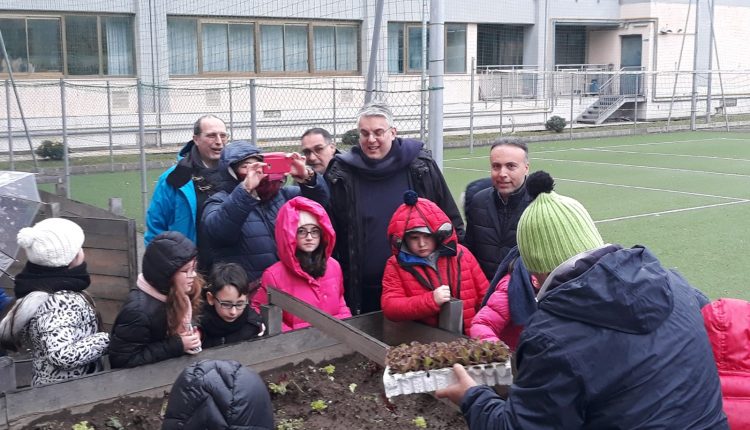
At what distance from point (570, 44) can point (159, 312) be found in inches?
1470

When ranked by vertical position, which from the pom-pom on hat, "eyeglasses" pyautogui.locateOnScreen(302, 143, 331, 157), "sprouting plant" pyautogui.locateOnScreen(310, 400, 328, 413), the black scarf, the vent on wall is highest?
the vent on wall

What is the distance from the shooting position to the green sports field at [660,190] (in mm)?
10484

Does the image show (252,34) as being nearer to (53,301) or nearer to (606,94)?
(606,94)

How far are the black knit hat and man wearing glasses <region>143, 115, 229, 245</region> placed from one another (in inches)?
61.7

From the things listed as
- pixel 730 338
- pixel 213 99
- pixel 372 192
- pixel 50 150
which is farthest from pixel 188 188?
pixel 213 99

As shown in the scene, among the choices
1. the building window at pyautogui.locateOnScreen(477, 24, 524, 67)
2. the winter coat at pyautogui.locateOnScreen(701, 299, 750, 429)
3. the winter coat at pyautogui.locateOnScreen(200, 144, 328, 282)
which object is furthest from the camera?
the building window at pyautogui.locateOnScreen(477, 24, 524, 67)

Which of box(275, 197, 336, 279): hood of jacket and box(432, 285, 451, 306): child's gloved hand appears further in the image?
box(275, 197, 336, 279): hood of jacket

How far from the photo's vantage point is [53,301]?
154 inches

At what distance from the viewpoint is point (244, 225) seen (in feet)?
17.2

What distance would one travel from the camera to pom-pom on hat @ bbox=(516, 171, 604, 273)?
96.8 inches

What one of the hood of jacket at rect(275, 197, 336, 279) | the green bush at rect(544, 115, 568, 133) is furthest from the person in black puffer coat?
the green bush at rect(544, 115, 568, 133)

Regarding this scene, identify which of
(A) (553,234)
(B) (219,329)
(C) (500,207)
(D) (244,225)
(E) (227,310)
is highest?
(A) (553,234)

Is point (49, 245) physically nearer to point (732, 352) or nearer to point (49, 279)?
point (49, 279)

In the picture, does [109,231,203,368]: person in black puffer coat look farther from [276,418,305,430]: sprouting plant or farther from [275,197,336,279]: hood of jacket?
[275,197,336,279]: hood of jacket
